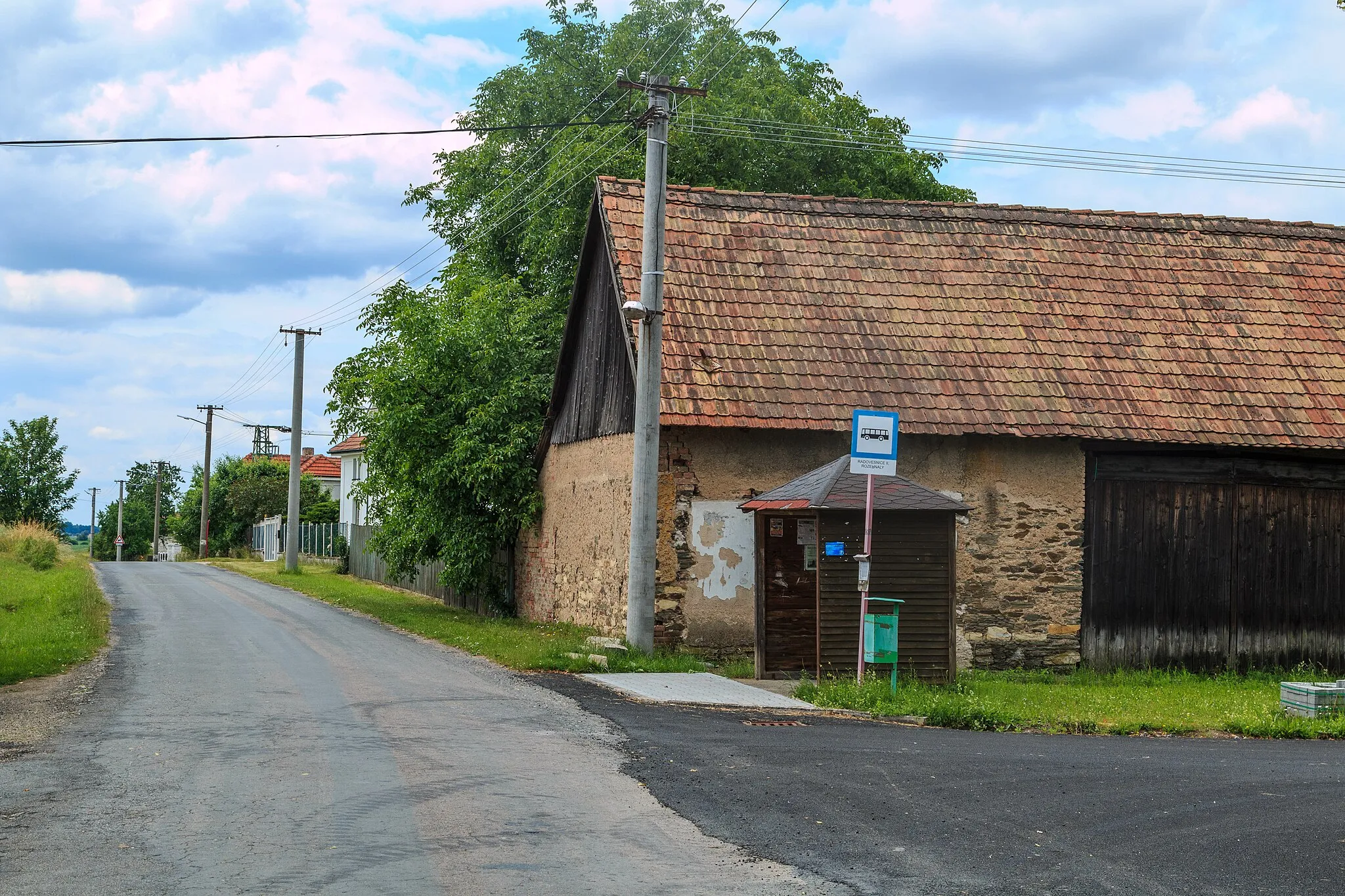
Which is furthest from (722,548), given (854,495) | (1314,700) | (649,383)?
(1314,700)

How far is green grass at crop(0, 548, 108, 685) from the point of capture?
15.0 meters

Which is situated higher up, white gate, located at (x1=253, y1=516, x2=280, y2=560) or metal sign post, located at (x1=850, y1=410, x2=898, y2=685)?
metal sign post, located at (x1=850, y1=410, x2=898, y2=685)

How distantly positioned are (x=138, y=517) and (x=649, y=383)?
4005 inches

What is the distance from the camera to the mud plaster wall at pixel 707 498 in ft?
57.7

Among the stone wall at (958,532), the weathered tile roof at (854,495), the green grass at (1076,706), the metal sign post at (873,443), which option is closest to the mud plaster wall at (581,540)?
the stone wall at (958,532)

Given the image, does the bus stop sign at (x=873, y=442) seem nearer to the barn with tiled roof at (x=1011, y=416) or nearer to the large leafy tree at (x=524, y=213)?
the barn with tiled roof at (x=1011, y=416)

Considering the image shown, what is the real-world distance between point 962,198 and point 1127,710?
86.6 ft

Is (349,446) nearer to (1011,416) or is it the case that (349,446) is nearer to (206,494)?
(206,494)

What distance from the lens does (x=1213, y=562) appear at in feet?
62.2

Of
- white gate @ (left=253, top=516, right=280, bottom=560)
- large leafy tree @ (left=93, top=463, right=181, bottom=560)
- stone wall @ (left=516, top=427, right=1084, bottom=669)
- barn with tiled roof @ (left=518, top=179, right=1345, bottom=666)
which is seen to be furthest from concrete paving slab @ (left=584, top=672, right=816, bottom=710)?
large leafy tree @ (left=93, top=463, right=181, bottom=560)

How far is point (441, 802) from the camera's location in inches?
313

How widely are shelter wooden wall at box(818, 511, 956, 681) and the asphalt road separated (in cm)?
271

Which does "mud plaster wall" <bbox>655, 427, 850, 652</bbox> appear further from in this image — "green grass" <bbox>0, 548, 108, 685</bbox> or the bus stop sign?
"green grass" <bbox>0, 548, 108, 685</bbox>

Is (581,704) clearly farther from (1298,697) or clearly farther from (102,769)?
(1298,697)
